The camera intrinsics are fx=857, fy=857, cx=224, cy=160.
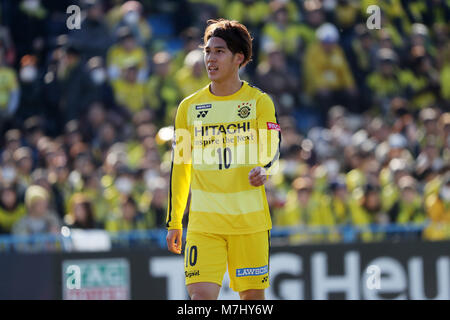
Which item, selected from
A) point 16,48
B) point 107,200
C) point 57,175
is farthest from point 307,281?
point 16,48

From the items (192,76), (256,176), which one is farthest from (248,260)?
(192,76)

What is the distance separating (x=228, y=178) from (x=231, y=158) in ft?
0.44

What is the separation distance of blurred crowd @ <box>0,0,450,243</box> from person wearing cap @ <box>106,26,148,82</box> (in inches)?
1.0

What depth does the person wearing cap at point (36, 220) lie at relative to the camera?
396 inches

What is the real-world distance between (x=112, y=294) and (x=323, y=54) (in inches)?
241

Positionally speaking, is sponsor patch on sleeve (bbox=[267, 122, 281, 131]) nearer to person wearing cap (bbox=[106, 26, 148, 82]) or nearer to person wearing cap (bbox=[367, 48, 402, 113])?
person wearing cap (bbox=[106, 26, 148, 82])

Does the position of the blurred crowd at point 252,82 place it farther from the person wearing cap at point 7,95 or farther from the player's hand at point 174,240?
the player's hand at point 174,240

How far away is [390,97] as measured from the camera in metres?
14.1

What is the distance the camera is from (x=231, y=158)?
226 inches

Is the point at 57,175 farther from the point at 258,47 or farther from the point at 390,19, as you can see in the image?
the point at 390,19

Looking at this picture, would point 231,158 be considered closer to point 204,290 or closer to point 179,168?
point 179,168

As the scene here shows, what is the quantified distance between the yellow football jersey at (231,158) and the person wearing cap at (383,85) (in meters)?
8.55
